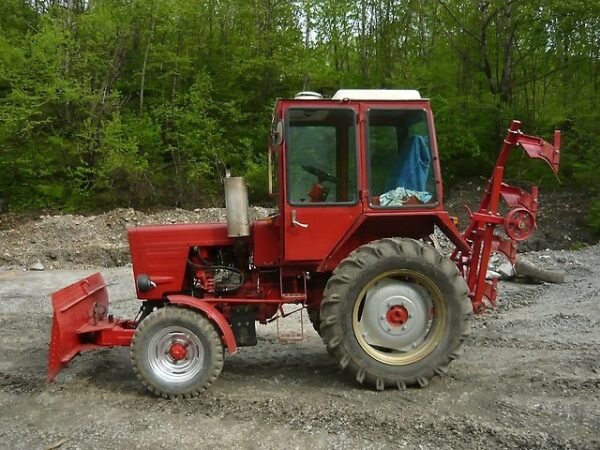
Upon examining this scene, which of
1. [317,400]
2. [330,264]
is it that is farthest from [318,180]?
[317,400]

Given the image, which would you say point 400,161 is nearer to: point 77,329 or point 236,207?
point 236,207

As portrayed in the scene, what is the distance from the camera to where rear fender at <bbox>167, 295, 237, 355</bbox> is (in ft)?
16.9

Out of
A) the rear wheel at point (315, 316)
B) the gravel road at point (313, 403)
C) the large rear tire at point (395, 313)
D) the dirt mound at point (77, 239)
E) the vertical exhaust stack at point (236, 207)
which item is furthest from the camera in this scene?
the dirt mound at point (77, 239)

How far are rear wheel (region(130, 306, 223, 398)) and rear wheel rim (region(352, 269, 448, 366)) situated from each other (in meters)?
1.24

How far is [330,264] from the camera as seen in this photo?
5.34 m

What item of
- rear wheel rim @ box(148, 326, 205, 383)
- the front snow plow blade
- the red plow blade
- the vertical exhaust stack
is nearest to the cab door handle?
the vertical exhaust stack

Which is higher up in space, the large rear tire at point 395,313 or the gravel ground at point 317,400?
the large rear tire at point 395,313

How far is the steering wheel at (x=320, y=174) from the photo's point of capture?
17.2 feet

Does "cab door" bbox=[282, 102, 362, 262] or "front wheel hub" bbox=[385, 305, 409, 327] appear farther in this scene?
"front wheel hub" bbox=[385, 305, 409, 327]

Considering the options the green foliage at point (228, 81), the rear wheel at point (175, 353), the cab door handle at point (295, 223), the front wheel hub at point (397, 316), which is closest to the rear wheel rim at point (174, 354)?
the rear wheel at point (175, 353)

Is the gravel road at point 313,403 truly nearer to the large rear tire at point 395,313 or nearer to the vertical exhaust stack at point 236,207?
the large rear tire at point 395,313

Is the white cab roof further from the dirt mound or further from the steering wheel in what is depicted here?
the dirt mound

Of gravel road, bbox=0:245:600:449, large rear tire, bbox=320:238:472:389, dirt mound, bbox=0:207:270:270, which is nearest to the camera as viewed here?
gravel road, bbox=0:245:600:449

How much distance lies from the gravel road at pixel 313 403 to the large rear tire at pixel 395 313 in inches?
8.6
